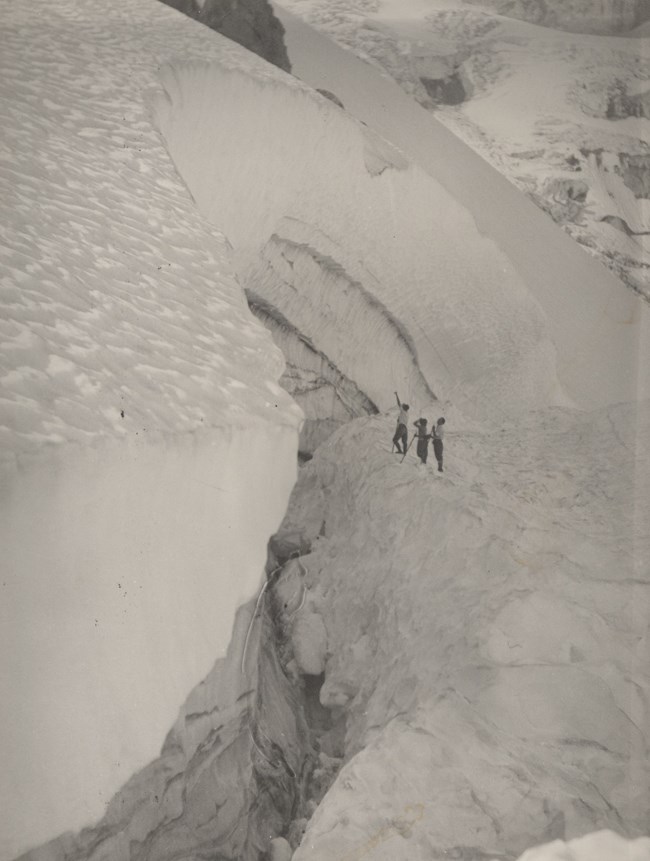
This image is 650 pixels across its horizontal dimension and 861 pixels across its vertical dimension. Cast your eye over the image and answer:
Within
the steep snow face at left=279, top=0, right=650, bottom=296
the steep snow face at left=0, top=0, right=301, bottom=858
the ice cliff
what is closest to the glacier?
the steep snow face at left=0, top=0, right=301, bottom=858

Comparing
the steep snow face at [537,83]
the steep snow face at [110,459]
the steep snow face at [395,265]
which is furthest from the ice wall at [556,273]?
the steep snow face at [110,459]

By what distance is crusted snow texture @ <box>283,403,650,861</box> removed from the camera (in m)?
1.77

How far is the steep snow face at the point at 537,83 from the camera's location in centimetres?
549

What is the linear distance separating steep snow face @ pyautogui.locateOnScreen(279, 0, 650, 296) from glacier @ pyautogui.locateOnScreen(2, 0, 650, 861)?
73.1 inches

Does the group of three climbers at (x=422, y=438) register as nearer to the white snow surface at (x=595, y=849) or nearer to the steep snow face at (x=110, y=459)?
the steep snow face at (x=110, y=459)

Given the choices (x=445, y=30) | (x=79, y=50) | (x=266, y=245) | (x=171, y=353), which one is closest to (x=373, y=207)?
(x=266, y=245)

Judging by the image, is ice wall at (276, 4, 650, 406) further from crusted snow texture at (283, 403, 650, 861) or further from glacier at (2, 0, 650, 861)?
crusted snow texture at (283, 403, 650, 861)

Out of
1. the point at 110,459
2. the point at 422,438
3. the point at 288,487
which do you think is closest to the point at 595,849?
the point at 288,487

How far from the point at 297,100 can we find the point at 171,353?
1.89 meters

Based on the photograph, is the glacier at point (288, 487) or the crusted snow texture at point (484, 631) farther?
the crusted snow texture at point (484, 631)

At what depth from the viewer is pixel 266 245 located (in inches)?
137

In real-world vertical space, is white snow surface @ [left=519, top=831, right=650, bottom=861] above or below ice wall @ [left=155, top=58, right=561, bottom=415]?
below

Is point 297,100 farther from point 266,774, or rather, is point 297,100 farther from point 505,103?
point 505,103

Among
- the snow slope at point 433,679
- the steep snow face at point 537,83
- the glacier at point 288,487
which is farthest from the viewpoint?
the steep snow face at point 537,83
